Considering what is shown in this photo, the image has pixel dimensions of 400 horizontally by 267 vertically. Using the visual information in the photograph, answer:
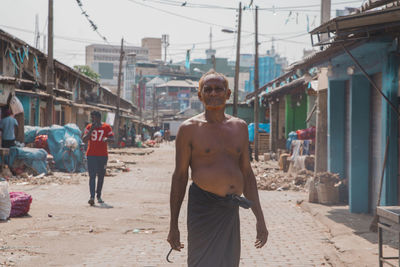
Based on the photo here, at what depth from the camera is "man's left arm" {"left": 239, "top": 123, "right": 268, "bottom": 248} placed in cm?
415

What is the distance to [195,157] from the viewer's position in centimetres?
400

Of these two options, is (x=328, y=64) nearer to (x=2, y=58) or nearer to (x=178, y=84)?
(x=2, y=58)

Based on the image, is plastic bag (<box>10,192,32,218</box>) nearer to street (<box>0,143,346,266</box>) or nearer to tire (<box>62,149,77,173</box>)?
street (<box>0,143,346,266</box>)

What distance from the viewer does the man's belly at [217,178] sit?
Result: 155 inches

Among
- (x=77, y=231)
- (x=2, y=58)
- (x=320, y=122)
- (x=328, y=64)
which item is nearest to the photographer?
(x=77, y=231)

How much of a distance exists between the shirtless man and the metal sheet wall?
6331 mm

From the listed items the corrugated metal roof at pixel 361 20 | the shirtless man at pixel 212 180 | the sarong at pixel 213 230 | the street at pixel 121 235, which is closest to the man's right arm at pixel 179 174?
the shirtless man at pixel 212 180

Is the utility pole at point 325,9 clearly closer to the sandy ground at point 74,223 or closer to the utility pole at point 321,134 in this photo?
the utility pole at point 321,134

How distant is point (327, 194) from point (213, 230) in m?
8.00

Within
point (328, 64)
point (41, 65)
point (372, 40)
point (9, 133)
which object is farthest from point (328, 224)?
point (41, 65)

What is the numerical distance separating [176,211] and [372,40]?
5.48 meters

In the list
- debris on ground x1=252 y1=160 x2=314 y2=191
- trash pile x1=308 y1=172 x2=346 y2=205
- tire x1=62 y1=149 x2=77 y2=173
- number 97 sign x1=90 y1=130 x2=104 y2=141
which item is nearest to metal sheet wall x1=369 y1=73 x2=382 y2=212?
trash pile x1=308 y1=172 x2=346 y2=205

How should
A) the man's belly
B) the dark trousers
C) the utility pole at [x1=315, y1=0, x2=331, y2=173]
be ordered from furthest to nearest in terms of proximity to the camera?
the utility pole at [x1=315, y1=0, x2=331, y2=173] → the dark trousers → the man's belly

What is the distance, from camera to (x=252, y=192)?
4234 mm
